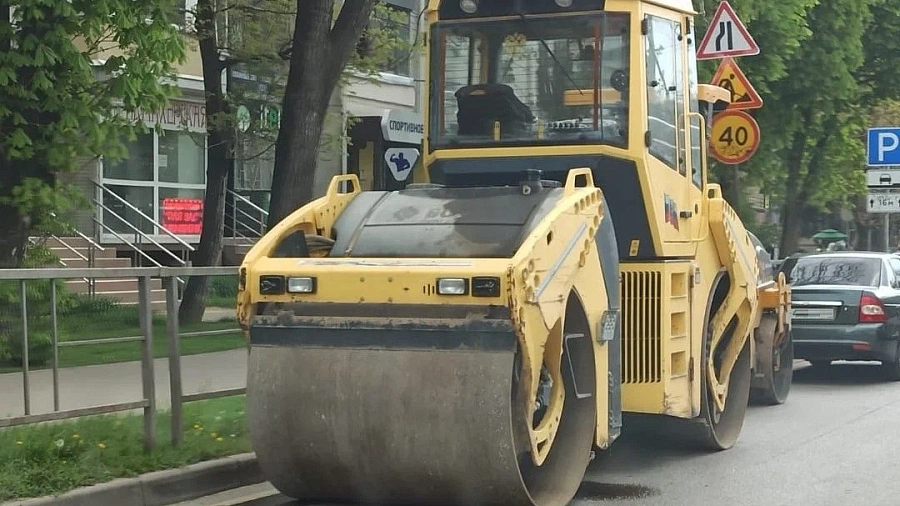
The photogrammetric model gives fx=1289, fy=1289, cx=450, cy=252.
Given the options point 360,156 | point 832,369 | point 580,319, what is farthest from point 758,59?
point 580,319

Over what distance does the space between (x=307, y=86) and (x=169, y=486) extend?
6704 mm

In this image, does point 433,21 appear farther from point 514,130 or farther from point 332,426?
point 332,426

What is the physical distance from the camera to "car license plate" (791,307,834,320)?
48.1ft

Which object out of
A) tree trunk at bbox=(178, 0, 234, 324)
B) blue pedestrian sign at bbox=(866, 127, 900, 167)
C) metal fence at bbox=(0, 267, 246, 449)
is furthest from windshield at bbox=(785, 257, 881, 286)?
blue pedestrian sign at bbox=(866, 127, 900, 167)

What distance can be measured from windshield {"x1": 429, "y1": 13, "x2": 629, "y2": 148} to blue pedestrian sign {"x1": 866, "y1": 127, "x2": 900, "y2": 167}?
1684 cm

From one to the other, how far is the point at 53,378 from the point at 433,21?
3.66 meters

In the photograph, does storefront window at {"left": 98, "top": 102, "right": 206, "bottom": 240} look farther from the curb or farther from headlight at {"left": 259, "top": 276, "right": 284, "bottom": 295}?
headlight at {"left": 259, "top": 276, "right": 284, "bottom": 295}

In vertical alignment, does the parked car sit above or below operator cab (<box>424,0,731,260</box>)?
below

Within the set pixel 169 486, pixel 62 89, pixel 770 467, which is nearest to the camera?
pixel 169 486

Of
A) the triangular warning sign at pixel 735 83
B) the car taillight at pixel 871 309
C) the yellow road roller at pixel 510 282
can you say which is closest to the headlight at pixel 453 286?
the yellow road roller at pixel 510 282

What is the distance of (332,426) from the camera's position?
22.6 ft

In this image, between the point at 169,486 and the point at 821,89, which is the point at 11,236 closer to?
the point at 169,486

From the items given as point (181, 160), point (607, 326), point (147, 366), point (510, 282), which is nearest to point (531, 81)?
point (607, 326)

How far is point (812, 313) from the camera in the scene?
14773 millimetres
